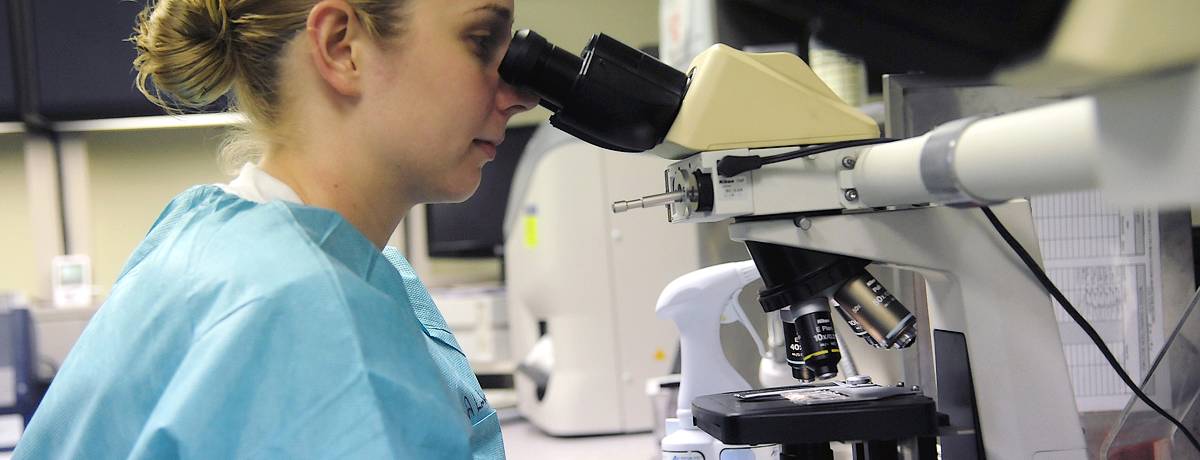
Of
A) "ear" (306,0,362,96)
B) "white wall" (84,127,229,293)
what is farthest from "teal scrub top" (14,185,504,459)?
"white wall" (84,127,229,293)

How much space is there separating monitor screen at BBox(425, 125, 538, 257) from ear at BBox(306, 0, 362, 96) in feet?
7.00

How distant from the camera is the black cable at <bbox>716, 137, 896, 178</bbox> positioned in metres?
0.79

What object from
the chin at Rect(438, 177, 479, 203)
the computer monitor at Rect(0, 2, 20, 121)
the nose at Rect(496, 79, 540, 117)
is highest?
the computer monitor at Rect(0, 2, 20, 121)

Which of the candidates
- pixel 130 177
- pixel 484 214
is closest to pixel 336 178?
pixel 484 214

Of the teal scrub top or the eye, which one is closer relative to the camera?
the teal scrub top

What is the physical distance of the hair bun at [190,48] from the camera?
831 millimetres

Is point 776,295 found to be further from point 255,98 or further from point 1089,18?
point 1089,18

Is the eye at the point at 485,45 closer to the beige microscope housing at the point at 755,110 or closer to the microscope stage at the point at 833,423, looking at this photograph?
the beige microscope housing at the point at 755,110

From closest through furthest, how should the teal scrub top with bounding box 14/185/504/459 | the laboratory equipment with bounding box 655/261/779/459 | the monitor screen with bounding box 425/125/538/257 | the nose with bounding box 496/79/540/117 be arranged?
the teal scrub top with bounding box 14/185/504/459 → the nose with bounding box 496/79/540/117 → the laboratory equipment with bounding box 655/261/779/459 → the monitor screen with bounding box 425/125/538/257

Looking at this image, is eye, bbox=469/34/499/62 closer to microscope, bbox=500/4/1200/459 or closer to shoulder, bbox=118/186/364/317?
microscope, bbox=500/4/1200/459

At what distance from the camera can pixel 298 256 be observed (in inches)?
25.9

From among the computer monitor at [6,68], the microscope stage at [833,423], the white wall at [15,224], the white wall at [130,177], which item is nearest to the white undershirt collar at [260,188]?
the microscope stage at [833,423]

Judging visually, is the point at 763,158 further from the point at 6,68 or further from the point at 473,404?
the point at 6,68

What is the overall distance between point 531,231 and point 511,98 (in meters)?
1.45
